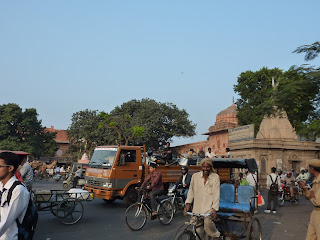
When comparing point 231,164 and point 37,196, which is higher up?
point 231,164

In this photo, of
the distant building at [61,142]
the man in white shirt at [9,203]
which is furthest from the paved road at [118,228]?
the distant building at [61,142]

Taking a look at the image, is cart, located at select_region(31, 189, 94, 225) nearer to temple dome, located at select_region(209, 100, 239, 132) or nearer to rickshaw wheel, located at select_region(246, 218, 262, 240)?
rickshaw wheel, located at select_region(246, 218, 262, 240)

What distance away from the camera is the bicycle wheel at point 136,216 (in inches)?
337

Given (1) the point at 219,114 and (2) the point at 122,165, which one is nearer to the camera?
(2) the point at 122,165

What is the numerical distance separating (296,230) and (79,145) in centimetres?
4665

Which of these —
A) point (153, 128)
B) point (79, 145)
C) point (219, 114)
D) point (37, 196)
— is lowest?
point (37, 196)

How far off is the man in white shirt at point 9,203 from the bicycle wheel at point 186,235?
2.57 m

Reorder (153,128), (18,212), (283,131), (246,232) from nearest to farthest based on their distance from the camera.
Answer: (18,212), (246,232), (283,131), (153,128)

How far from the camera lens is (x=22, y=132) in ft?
171

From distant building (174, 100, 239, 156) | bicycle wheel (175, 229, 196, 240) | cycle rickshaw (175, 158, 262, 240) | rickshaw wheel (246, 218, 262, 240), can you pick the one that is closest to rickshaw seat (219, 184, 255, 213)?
cycle rickshaw (175, 158, 262, 240)

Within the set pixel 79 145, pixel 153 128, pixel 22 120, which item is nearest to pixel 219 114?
pixel 153 128

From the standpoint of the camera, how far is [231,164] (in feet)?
33.8

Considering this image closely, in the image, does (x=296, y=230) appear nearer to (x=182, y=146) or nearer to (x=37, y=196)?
(x=37, y=196)

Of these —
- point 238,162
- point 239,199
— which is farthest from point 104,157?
point 239,199
